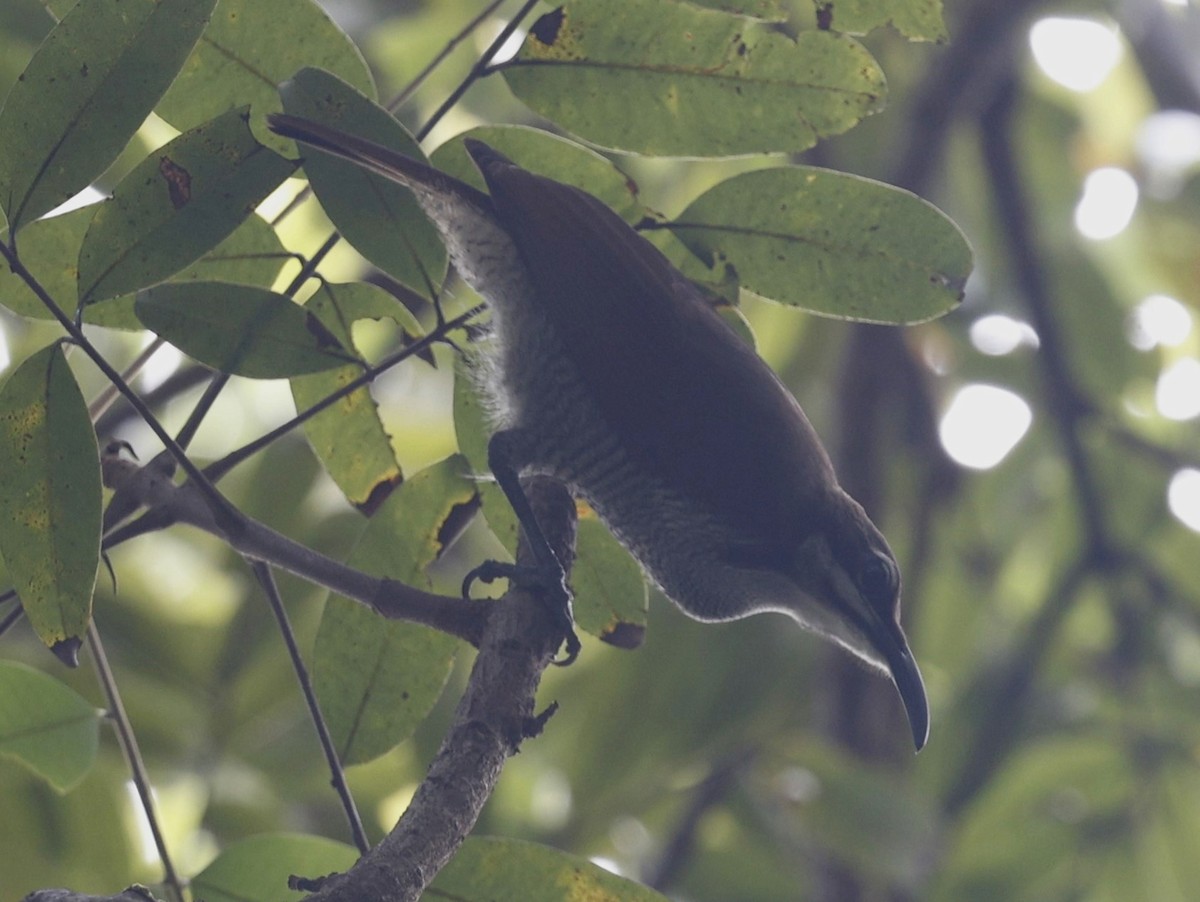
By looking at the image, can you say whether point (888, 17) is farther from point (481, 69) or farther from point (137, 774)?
point (137, 774)

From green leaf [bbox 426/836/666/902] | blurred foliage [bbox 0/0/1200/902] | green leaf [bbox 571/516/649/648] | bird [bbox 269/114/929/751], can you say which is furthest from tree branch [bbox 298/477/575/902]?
blurred foliage [bbox 0/0/1200/902]

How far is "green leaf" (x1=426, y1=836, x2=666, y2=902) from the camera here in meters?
1.77

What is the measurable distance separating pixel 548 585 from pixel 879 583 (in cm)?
91

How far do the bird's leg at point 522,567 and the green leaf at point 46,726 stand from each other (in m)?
0.62

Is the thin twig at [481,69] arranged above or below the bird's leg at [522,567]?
above

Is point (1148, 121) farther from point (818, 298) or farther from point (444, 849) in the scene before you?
point (444, 849)

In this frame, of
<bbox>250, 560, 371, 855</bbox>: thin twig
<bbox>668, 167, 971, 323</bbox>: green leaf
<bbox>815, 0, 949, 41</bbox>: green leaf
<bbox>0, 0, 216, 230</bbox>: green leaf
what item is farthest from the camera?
<bbox>668, 167, 971, 323</bbox>: green leaf

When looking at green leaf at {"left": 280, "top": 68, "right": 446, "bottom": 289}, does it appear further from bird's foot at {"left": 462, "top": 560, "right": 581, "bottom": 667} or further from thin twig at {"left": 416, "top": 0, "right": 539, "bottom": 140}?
bird's foot at {"left": 462, "top": 560, "right": 581, "bottom": 667}

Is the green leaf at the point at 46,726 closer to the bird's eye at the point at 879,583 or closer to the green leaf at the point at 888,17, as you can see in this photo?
the bird's eye at the point at 879,583

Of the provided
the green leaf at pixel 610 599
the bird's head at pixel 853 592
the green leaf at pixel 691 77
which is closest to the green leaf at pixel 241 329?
the green leaf at pixel 691 77

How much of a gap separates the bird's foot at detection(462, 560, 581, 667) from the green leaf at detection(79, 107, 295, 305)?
0.65 m

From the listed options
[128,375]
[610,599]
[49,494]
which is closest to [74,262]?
[128,375]

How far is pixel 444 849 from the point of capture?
5.01 feet

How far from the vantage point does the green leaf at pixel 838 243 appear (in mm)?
2105
